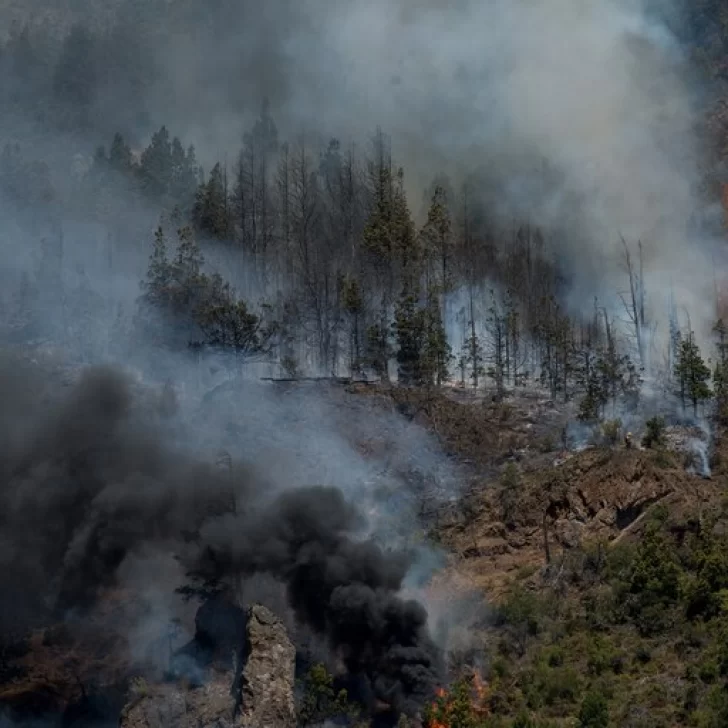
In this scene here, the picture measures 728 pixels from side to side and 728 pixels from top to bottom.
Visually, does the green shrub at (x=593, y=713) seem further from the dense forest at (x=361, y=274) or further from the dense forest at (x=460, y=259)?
the dense forest at (x=361, y=274)

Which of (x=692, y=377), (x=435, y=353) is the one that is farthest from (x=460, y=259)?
(x=692, y=377)

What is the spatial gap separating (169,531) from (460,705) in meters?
16.6

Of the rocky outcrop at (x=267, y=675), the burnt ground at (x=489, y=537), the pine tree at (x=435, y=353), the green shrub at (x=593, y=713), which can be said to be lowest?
the green shrub at (x=593, y=713)

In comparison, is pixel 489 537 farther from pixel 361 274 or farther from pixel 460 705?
pixel 361 274

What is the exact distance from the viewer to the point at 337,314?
251 ft

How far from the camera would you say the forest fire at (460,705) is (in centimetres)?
3684

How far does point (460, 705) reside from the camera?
121 feet

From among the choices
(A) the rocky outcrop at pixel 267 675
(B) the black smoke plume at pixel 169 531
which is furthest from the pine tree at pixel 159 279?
(A) the rocky outcrop at pixel 267 675

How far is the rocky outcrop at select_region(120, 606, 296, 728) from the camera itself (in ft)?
129

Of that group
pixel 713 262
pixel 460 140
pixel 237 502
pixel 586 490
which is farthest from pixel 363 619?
pixel 460 140

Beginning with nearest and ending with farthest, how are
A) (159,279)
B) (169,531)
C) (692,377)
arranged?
(169,531) < (692,377) < (159,279)

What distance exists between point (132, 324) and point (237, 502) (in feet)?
92.5

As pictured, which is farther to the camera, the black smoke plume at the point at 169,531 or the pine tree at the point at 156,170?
the pine tree at the point at 156,170

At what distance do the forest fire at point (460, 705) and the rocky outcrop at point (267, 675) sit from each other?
5232 mm
